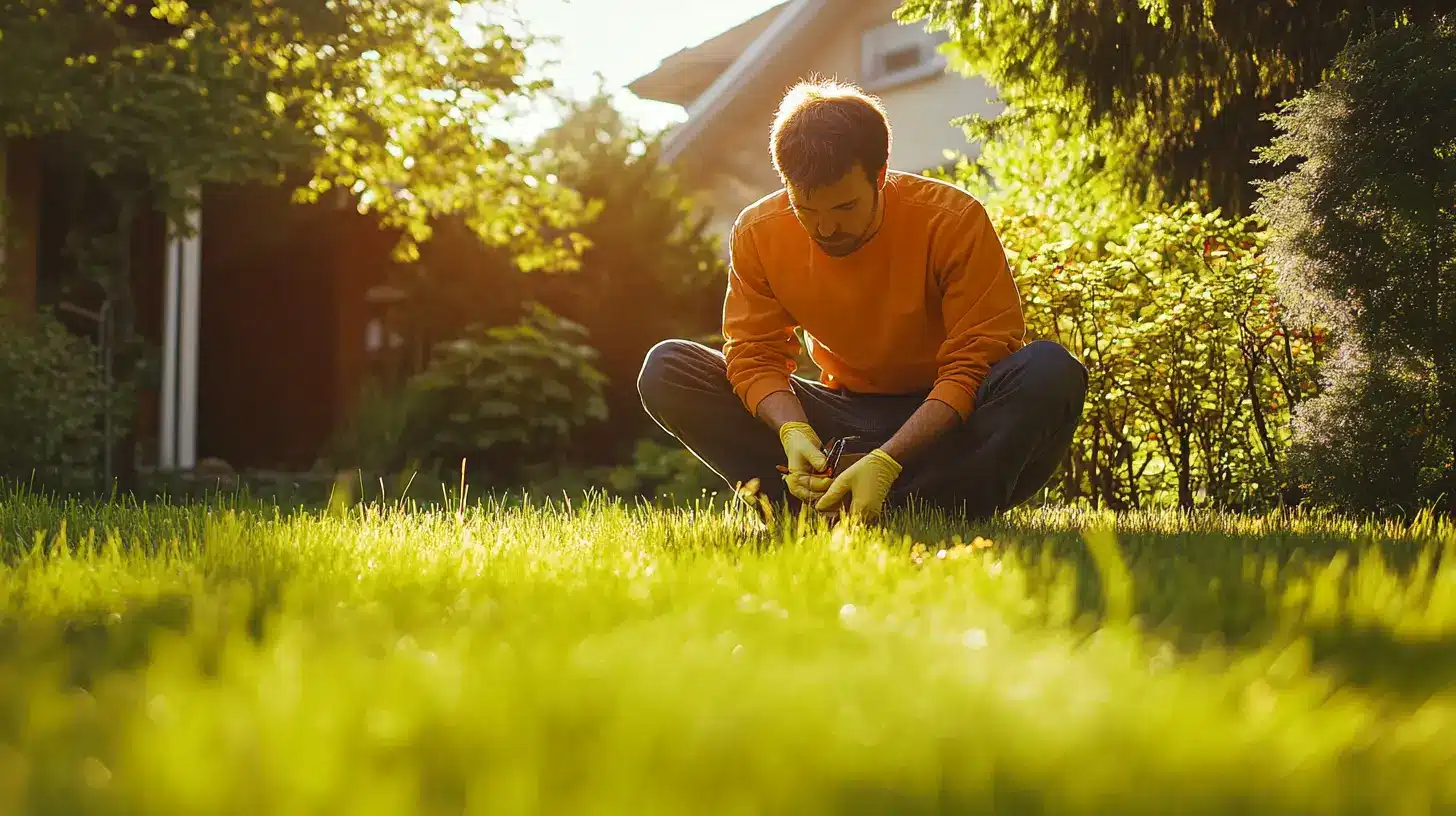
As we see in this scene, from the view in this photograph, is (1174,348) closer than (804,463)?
No

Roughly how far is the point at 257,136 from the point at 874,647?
8075mm

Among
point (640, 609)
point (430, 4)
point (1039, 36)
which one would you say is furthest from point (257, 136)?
point (640, 609)

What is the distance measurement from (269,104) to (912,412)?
643 centimetres

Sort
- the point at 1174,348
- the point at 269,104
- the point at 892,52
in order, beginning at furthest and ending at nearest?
the point at 892,52 < the point at 269,104 < the point at 1174,348

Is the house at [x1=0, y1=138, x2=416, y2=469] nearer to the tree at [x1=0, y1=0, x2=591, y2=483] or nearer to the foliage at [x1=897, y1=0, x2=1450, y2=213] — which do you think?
the tree at [x1=0, y1=0, x2=591, y2=483]

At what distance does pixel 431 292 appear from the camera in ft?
48.3

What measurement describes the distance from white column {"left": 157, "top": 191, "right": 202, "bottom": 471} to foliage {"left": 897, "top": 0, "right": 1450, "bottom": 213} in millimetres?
8658

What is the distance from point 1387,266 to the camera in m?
4.39

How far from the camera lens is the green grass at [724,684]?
1116 millimetres

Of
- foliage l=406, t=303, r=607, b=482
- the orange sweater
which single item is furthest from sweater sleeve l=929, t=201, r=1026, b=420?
foliage l=406, t=303, r=607, b=482

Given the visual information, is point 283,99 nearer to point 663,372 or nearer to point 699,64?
Result: point 663,372

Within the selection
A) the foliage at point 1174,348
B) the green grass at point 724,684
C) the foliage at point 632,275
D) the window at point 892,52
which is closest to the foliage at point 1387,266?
the foliage at point 1174,348

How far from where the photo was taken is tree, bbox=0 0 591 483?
325 inches

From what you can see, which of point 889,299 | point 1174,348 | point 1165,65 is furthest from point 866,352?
point 1165,65
